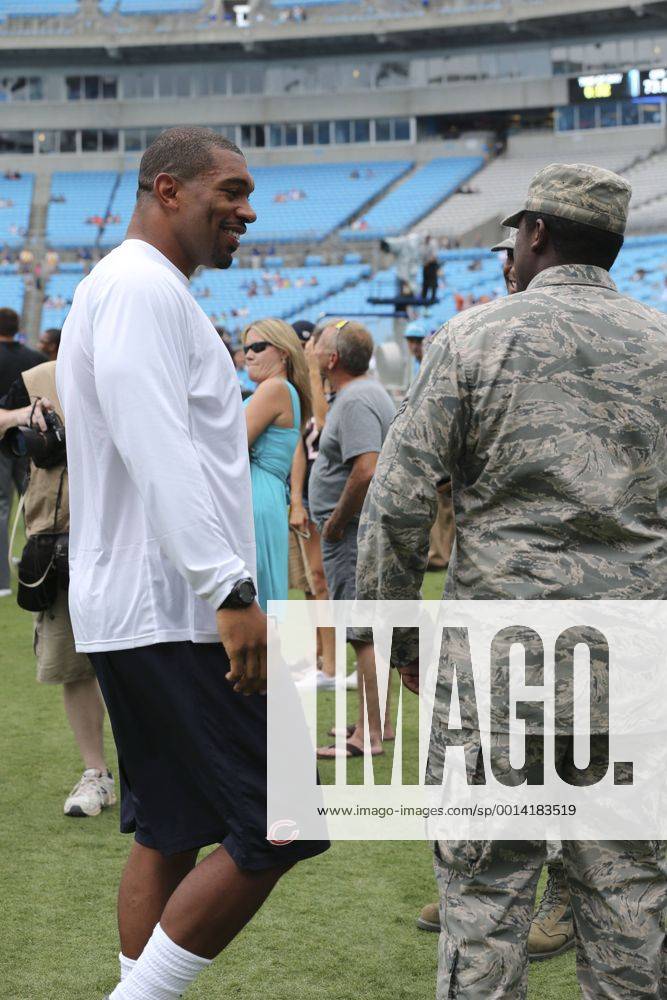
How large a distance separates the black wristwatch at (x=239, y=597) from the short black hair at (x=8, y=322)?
717 centimetres

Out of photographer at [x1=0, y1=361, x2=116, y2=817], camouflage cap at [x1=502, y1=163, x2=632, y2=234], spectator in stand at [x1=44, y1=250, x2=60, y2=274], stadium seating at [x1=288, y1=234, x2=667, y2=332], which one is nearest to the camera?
camouflage cap at [x1=502, y1=163, x2=632, y2=234]

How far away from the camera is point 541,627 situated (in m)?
2.33

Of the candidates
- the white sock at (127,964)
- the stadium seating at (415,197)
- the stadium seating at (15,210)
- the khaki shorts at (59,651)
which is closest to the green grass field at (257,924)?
the khaki shorts at (59,651)

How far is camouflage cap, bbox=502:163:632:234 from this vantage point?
2.40 meters

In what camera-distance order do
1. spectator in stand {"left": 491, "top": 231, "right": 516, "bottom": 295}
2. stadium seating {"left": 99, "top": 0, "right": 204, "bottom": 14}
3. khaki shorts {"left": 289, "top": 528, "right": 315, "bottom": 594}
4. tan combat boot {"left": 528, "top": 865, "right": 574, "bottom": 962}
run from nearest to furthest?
tan combat boot {"left": 528, "top": 865, "right": 574, "bottom": 962}
spectator in stand {"left": 491, "top": 231, "right": 516, "bottom": 295}
khaki shorts {"left": 289, "top": 528, "right": 315, "bottom": 594}
stadium seating {"left": 99, "top": 0, "right": 204, "bottom": 14}

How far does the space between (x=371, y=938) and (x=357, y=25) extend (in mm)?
44861

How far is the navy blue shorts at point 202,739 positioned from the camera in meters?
2.45

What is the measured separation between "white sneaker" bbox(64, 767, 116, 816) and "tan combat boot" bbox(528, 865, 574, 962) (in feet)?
6.04

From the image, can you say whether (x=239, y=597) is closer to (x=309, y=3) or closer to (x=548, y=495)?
(x=548, y=495)

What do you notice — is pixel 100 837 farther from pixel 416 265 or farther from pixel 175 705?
pixel 416 265

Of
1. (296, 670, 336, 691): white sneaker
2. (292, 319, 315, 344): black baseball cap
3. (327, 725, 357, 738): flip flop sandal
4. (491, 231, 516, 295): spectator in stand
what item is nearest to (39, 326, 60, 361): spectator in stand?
(292, 319, 315, 344): black baseball cap

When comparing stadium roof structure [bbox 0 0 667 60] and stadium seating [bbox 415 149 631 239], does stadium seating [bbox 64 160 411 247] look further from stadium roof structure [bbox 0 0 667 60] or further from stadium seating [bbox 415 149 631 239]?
stadium roof structure [bbox 0 0 667 60]

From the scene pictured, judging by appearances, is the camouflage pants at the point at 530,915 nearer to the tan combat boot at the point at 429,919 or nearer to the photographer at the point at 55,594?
the tan combat boot at the point at 429,919

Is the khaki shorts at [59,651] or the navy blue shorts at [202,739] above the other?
the navy blue shorts at [202,739]
